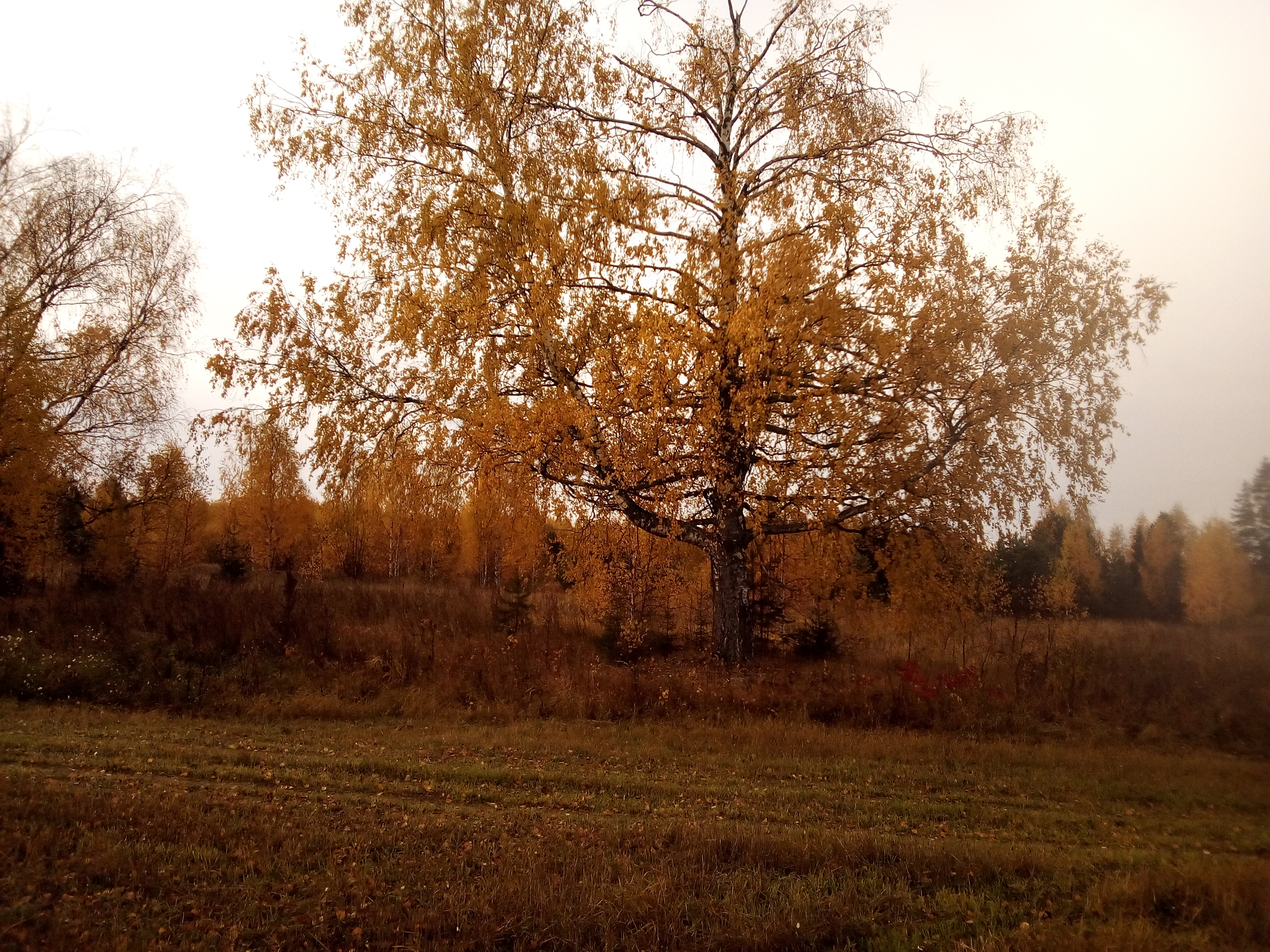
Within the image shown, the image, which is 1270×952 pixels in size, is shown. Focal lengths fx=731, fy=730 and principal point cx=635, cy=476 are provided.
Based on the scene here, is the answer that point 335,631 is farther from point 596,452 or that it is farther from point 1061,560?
point 1061,560

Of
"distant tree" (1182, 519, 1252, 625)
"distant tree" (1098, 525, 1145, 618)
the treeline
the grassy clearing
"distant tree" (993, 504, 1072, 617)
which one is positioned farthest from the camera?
"distant tree" (1098, 525, 1145, 618)

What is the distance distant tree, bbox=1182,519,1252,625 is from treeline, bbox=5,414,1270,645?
0.31ft

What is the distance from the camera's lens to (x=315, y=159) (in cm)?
1307

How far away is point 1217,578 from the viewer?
23734mm

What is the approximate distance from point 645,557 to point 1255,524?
1344 cm

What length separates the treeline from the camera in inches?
508

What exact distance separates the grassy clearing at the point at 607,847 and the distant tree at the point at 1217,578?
10.2 m

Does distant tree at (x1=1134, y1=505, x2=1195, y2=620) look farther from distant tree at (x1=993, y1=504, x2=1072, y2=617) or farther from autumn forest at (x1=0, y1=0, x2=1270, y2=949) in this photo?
autumn forest at (x1=0, y1=0, x2=1270, y2=949)

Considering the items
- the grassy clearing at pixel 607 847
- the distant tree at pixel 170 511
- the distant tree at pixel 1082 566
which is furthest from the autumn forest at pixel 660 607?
the distant tree at pixel 1082 566

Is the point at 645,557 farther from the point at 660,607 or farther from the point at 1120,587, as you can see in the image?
the point at 1120,587

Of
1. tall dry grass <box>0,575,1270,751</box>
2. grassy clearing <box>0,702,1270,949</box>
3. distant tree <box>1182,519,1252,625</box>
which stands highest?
distant tree <box>1182,519,1252,625</box>

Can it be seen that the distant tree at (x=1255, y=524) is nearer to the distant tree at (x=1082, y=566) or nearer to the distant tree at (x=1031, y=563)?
the distant tree at (x=1031, y=563)

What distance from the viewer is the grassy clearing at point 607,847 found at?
14.3 ft

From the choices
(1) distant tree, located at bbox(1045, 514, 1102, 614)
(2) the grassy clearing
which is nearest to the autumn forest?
(2) the grassy clearing
